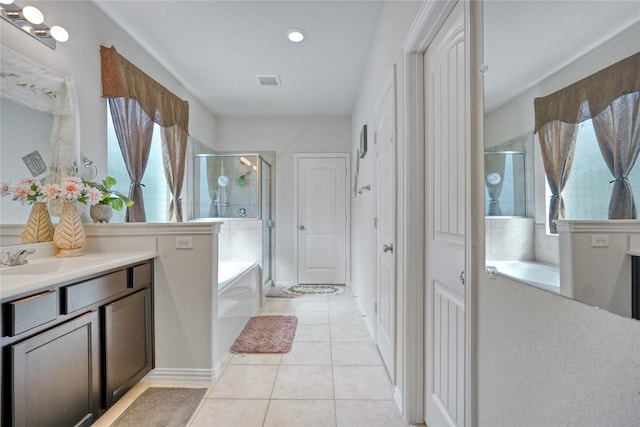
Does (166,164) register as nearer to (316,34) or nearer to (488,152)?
(316,34)

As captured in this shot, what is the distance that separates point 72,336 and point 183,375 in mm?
870

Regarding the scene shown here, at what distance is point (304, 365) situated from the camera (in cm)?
228

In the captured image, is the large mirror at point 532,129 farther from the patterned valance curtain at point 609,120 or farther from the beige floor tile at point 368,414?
the beige floor tile at point 368,414

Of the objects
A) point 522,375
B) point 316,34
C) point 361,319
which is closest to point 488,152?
point 522,375

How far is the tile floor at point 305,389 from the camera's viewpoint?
1.70 metres

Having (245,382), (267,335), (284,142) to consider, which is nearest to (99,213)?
(245,382)

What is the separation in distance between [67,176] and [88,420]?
1.40 m

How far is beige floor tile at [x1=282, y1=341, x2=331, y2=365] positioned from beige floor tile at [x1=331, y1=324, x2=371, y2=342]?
0.57 feet

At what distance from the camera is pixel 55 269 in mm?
1701

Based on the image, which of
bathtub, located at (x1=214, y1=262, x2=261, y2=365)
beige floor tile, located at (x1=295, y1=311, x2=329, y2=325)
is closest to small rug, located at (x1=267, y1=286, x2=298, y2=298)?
bathtub, located at (x1=214, y1=262, x2=261, y2=365)

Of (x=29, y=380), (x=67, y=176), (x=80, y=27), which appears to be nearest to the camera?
(x=29, y=380)

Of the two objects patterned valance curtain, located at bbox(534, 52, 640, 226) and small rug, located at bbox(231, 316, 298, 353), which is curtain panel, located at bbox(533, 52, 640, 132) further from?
→ small rug, located at bbox(231, 316, 298, 353)

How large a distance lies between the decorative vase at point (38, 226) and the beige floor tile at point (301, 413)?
1672 mm

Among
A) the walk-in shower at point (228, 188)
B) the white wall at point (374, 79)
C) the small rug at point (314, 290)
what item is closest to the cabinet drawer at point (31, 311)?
the white wall at point (374, 79)
